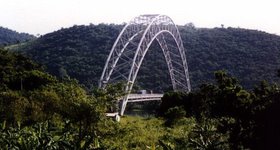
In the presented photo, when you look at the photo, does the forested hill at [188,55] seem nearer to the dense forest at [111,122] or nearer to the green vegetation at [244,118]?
the dense forest at [111,122]

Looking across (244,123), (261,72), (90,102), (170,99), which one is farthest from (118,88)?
(261,72)

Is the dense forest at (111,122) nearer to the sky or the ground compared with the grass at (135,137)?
nearer to the sky

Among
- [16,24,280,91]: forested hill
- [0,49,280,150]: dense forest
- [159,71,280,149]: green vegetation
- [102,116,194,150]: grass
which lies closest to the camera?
[0,49,280,150]: dense forest

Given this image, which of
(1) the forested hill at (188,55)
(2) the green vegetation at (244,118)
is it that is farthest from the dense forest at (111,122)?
(1) the forested hill at (188,55)

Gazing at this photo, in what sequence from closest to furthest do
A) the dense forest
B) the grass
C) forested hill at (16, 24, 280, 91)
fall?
the dense forest
the grass
forested hill at (16, 24, 280, 91)

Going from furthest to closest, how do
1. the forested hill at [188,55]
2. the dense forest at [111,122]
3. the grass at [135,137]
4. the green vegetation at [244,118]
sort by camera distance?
the forested hill at [188,55], the grass at [135,137], the green vegetation at [244,118], the dense forest at [111,122]

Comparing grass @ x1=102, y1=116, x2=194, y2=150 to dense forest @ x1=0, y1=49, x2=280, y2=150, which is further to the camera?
grass @ x1=102, y1=116, x2=194, y2=150

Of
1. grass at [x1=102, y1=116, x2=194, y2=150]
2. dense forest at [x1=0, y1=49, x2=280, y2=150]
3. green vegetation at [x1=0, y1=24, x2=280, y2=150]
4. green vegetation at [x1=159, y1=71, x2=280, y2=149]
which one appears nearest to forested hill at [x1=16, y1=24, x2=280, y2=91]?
green vegetation at [x1=0, y1=24, x2=280, y2=150]

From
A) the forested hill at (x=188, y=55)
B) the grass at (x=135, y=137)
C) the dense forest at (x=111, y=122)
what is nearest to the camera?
the dense forest at (x=111, y=122)

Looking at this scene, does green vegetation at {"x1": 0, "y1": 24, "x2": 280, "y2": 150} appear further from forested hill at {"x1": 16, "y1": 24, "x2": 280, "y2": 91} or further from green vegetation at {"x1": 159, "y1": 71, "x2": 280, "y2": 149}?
forested hill at {"x1": 16, "y1": 24, "x2": 280, "y2": 91}

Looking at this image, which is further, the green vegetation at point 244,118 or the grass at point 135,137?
the grass at point 135,137
